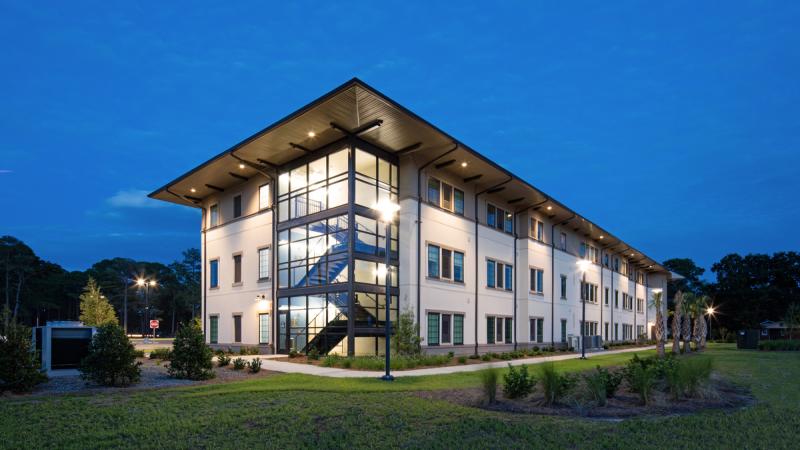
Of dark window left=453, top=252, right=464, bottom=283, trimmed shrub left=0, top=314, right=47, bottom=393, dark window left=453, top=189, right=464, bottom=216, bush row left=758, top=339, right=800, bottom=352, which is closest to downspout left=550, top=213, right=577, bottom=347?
dark window left=453, top=252, right=464, bottom=283

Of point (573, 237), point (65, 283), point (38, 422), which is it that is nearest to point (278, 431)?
point (38, 422)

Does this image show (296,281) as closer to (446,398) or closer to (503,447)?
(446,398)

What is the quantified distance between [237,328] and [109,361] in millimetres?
16651

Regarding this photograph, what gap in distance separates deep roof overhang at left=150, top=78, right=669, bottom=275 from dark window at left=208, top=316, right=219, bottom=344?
7940mm

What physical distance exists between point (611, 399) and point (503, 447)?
499cm

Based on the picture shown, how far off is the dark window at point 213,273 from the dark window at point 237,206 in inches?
138

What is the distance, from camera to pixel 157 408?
10281mm

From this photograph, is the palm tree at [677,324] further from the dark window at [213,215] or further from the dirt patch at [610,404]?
the dark window at [213,215]

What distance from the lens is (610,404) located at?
10625 millimetres

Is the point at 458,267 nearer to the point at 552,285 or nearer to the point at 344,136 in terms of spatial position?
the point at 344,136

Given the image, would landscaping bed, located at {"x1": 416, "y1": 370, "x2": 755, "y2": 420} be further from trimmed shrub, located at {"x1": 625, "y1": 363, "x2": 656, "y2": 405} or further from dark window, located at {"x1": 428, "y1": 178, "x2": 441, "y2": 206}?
dark window, located at {"x1": 428, "y1": 178, "x2": 441, "y2": 206}

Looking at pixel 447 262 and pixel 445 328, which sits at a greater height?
pixel 447 262

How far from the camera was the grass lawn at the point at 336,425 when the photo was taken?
7.55 m

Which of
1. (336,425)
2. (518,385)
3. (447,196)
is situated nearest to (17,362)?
(336,425)
